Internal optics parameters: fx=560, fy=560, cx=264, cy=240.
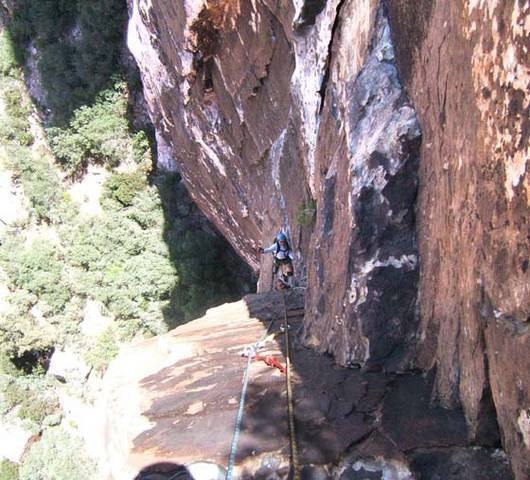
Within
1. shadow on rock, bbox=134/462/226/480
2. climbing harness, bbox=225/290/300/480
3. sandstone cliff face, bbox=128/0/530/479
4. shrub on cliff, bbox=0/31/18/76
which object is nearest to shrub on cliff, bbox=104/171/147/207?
shrub on cliff, bbox=0/31/18/76

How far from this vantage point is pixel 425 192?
2.97 m

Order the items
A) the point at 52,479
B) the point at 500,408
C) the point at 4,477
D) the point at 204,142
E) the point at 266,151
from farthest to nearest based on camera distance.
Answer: the point at 4,477
the point at 52,479
the point at 204,142
the point at 266,151
the point at 500,408

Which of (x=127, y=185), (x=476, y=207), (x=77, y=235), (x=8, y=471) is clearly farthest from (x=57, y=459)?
(x=476, y=207)

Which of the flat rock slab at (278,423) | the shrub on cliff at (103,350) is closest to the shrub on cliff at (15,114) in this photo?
the shrub on cliff at (103,350)

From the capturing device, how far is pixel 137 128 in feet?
61.2

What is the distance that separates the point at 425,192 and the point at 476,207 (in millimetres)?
745

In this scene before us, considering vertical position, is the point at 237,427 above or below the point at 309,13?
below

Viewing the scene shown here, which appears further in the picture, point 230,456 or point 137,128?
point 137,128

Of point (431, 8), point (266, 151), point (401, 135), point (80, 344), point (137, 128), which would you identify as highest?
point (137, 128)

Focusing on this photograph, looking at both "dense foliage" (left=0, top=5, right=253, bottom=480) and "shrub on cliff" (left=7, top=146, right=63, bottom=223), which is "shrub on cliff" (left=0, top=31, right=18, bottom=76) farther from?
"shrub on cliff" (left=7, top=146, right=63, bottom=223)

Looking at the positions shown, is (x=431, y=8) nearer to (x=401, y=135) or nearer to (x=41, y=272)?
(x=401, y=135)

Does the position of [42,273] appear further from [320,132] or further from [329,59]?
[329,59]

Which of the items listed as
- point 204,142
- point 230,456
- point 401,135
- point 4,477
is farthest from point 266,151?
point 4,477

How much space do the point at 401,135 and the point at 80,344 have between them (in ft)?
60.0
